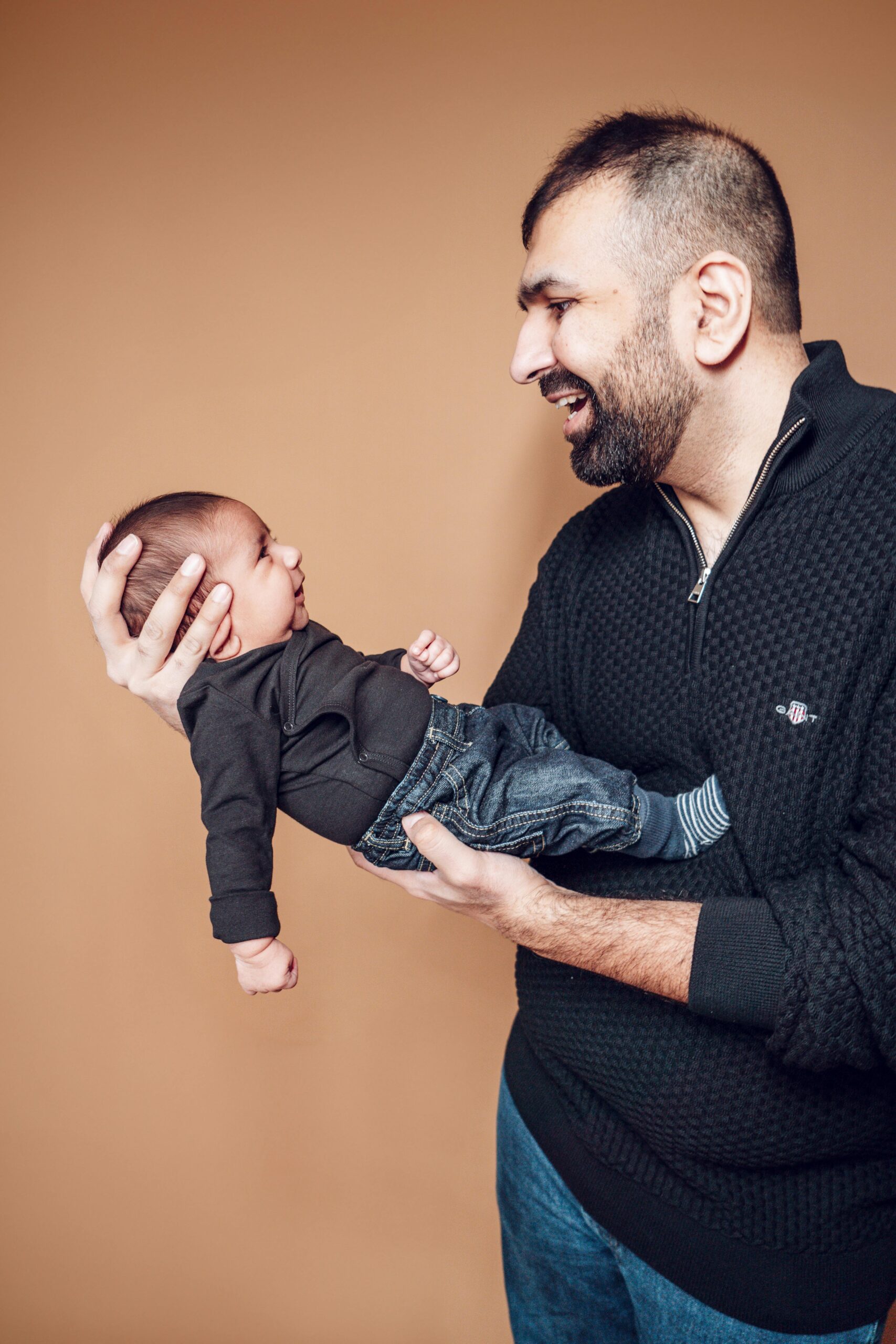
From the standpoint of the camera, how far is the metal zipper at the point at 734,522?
1.30m

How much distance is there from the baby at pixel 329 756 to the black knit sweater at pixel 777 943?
122 millimetres

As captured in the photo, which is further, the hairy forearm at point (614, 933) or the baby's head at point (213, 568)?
the baby's head at point (213, 568)

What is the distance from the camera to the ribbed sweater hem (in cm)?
125

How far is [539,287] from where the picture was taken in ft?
4.78

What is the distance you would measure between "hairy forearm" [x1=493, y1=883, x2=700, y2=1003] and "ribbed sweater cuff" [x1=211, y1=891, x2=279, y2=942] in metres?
0.32

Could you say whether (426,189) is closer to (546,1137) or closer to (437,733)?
(437,733)

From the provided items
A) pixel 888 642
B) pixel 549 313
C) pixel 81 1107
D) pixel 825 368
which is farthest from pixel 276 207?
pixel 81 1107

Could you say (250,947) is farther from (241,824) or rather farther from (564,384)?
(564,384)

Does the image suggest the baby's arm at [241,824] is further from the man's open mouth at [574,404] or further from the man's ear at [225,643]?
the man's open mouth at [574,404]

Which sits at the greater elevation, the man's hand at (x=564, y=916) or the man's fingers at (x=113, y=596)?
the man's fingers at (x=113, y=596)

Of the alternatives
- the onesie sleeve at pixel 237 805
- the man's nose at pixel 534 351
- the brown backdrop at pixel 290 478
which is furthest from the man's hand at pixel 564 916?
the brown backdrop at pixel 290 478

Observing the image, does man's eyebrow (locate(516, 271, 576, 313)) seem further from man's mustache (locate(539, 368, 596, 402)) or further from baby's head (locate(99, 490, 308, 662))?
baby's head (locate(99, 490, 308, 662))

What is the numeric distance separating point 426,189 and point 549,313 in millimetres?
820

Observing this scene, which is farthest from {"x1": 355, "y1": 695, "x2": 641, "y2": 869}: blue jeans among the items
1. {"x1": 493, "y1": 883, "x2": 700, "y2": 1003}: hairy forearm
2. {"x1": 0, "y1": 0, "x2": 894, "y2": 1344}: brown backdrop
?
{"x1": 0, "y1": 0, "x2": 894, "y2": 1344}: brown backdrop
